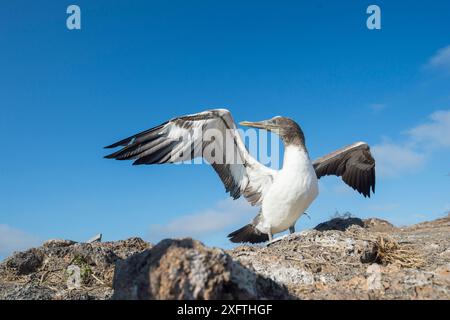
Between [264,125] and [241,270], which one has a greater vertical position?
[264,125]

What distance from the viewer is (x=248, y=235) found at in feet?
31.3

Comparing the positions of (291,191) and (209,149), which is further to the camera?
(209,149)

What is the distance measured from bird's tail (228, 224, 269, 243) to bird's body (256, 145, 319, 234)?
42 cm

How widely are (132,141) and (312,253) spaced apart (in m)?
3.79

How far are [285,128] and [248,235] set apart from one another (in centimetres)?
232

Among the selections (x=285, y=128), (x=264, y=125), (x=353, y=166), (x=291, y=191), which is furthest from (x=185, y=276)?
(x=353, y=166)

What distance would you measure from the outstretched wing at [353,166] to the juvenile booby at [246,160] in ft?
7.51

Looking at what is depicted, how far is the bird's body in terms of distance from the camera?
841 centimetres

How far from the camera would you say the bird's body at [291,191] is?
841 centimetres

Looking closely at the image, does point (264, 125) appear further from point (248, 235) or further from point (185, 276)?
point (185, 276)

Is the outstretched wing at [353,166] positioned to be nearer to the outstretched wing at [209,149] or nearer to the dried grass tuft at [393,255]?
the outstretched wing at [209,149]

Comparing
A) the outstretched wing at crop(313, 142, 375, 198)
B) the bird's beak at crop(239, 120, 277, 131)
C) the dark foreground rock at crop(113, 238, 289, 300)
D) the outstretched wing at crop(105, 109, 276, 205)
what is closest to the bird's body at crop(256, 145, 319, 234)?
the bird's beak at crop(239, 120, 277, 131)
